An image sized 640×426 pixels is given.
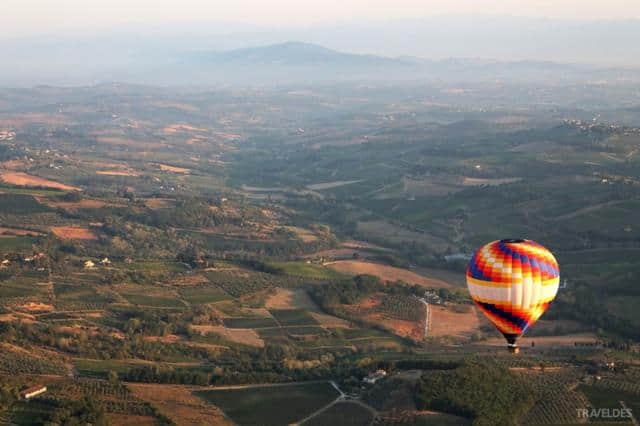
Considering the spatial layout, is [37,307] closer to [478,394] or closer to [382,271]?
[382,271]

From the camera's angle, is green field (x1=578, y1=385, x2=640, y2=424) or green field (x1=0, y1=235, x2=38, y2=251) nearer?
green field (x1=578, y1=385, x2=640, y2=424)

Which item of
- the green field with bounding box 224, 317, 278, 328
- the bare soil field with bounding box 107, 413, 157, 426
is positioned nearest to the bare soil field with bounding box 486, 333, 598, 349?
the green field with bounding box 224, 317, 278, 328

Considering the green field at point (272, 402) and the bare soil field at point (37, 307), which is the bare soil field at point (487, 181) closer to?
the bare soil field at point (37, 307)

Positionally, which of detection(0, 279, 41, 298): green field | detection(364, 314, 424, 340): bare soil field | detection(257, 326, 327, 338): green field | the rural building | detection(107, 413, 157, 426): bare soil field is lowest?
detection(364, 314, 424, 340): bare soil field

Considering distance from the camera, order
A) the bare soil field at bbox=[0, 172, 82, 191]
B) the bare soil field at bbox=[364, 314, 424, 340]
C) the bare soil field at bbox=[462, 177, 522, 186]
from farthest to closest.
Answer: the bare soil field at bbox=[462, 177, 522, 186]
the bare soil field at bbox=[0, 172, 82, 191]
the bare soil field at bbox=[364, 314, 424, 340]

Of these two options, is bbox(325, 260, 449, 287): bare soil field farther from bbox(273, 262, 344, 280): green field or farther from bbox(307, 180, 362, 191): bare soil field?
bbox(307, 180, 362, 191): bare soil field

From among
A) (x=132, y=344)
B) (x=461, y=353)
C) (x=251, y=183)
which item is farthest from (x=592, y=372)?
(x=251, y=183)

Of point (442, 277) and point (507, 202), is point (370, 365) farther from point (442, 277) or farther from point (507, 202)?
point (507, 202)
